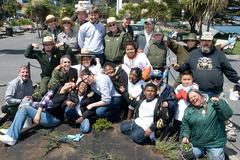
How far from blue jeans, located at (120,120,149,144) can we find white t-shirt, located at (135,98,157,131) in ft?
0.29

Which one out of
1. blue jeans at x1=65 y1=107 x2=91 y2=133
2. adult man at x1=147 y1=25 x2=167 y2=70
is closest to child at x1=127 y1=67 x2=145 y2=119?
adult man at x1=147 y1=25 x2=167 y2=70

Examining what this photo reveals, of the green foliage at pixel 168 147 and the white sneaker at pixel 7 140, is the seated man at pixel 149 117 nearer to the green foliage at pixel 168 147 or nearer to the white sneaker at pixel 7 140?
the green foliage at pixel 168 147

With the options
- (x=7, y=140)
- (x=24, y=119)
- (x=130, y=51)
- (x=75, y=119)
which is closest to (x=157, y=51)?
(x=130, y=51)

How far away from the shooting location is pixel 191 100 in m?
6.50

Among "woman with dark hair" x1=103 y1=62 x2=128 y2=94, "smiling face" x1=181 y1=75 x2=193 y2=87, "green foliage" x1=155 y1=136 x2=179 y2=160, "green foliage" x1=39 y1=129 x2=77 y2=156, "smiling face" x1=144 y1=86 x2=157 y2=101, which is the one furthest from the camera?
"woman with dark hair" x1=103 y1=62 x2=128 y2=94

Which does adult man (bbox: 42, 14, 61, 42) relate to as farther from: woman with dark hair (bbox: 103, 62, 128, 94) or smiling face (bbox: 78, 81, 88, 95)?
smiling face (bbox: 78, 81, 88, 95)

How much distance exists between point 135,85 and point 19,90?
2.28 metres

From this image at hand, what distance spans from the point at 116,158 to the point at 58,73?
232 centimetres

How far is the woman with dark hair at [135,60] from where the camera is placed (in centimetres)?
812

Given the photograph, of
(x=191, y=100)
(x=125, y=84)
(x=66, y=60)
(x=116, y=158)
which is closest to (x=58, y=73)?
(x=66, y=60)

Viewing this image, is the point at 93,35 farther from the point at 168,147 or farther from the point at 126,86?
the point at 168,147

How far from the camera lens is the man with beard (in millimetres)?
7293

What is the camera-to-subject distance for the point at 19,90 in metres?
8.38

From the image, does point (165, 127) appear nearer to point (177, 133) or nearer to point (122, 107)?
point (177, 133)
